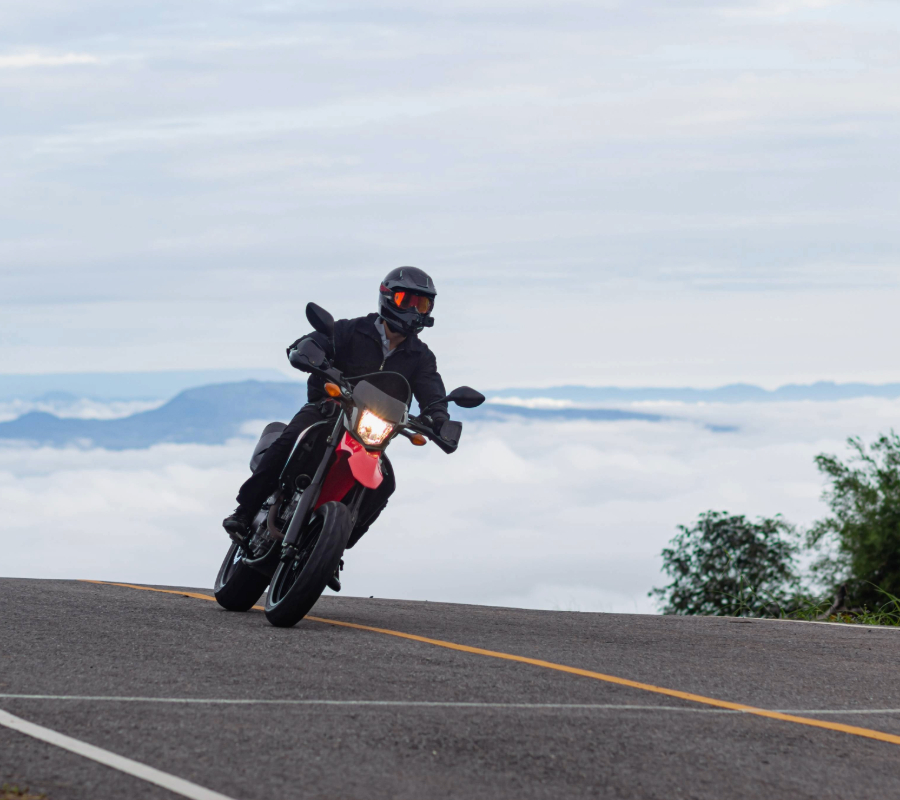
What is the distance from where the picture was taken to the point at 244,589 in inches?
391

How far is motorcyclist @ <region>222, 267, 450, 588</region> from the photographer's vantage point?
9.09 meters

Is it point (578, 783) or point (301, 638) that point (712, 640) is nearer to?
point (301, 638)

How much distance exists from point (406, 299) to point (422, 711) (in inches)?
153

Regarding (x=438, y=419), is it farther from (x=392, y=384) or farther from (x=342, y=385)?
(x=342, y=385)

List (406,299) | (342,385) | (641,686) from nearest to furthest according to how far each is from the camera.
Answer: (641,686)
(342,385)
(406,299)

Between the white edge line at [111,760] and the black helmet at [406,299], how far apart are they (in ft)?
14.5

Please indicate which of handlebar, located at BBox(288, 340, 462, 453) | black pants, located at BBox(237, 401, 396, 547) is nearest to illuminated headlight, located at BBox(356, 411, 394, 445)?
handlebar, located at BBox(288, 340, 462, 453)

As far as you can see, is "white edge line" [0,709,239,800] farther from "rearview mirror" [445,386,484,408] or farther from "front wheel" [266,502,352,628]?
"rearview mirror" [445,386,484,408]

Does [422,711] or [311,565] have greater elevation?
[311,565]

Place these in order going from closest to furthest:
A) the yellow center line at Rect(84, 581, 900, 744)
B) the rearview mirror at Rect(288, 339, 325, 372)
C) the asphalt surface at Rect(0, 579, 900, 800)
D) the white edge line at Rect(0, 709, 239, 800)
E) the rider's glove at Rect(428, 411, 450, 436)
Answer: the white edge line at Rect(0, 709, 239, 800) < the asphalt surface at Rect(0, 579, 900, 800) < the yellow center line at Rect(84, 581, 900, 744) < the rearview mirror at Rect(288, 339, 325, 372) < the rider's glove at Rect(428, 411, 450, 436)

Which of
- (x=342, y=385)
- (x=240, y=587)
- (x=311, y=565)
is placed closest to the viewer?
(x=311, y=565)

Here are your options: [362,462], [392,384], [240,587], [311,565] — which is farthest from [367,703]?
[240,587]

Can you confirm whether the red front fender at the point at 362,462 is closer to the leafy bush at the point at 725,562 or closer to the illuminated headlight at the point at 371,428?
the illuminated headlight at the point at 371,428

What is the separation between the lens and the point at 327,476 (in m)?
8.80
